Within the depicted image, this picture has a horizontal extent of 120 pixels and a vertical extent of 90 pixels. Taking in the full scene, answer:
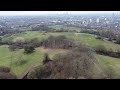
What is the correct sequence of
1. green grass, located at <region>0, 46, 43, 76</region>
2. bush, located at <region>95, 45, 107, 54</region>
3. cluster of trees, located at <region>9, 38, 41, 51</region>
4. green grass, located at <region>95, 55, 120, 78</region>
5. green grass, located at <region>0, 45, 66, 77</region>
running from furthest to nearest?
cluster of trees, located at <region>9, 38, 41, 51</region> < bush, located at <region>95, 45, 107, 54</region> < green grass, located at <region>0, 46, 43, 76</region> < green grass, located at <region>0, 45, 66, 77</region> < green grass, located at <region>95, 55, 120, 78</region>

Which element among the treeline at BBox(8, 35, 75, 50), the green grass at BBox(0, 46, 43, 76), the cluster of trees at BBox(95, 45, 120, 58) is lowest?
the green grass at BBox(0, 46, 43, 76)

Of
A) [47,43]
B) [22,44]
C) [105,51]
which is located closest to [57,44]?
[47,43]

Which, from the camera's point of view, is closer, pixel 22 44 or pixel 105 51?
pixel 105 51

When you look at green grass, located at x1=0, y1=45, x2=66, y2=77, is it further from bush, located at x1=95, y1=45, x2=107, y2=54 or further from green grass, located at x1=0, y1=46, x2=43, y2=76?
bush, located at x1=95, y1=45, x2=107, y2=54

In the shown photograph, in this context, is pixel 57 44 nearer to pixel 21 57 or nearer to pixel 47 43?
pixel 47 43

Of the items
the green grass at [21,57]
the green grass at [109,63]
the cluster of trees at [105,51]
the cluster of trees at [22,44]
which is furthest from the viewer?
the cluster of trees at [22,44]

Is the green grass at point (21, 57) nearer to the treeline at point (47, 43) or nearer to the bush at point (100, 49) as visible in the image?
the treeline at point (47, 43)

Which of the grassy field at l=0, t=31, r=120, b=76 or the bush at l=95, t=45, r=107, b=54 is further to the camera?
the bush at l=95, t=45, r=107, b=54

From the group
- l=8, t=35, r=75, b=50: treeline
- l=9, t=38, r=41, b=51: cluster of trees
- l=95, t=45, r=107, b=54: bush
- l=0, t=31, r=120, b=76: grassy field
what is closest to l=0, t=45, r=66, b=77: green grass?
l=0, t=31, r=120, b=76: grassy field

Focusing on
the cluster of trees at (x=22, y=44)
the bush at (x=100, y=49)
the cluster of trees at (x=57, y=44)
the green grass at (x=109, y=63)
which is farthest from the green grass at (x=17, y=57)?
the bush at (x=100, y=49)

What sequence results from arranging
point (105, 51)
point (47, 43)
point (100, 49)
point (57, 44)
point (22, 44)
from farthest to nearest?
1. point (22, 44)
2. point (47, 43)
3. point (57, 44)
4. point (100, 49)
5. point (105, 51)
